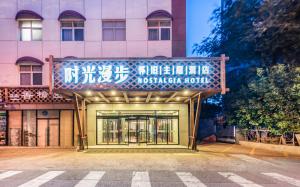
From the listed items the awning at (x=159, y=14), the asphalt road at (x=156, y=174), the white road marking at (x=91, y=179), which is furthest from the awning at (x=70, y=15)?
the white road marking at (x=91, y=179)

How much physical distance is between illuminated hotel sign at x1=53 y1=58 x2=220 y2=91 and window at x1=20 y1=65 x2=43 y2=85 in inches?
315

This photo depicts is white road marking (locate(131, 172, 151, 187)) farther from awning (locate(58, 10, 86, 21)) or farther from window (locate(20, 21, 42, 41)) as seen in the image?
window (locate(20, 21, 42, 41))

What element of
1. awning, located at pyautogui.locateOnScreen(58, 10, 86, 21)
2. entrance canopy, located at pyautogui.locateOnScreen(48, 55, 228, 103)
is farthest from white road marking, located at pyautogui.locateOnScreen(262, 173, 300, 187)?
awning, located at pyautogui.locateOnScreen(58, 10, 86, 21)

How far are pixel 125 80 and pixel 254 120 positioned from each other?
39.7ft

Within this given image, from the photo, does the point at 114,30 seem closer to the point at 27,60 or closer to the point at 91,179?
the point at 27,60

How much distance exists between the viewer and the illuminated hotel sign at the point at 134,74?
19000 millimetres

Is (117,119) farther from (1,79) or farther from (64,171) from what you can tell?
(64,171)

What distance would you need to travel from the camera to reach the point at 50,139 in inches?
1062

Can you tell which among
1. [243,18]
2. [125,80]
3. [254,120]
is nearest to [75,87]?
[125,80]

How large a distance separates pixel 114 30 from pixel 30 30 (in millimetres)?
6942

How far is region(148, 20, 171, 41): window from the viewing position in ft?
87.2

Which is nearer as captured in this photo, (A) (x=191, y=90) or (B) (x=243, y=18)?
(A) (x=191, y=90)

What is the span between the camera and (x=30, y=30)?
26703 mm

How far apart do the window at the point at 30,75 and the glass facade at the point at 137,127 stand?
18.9 feet
